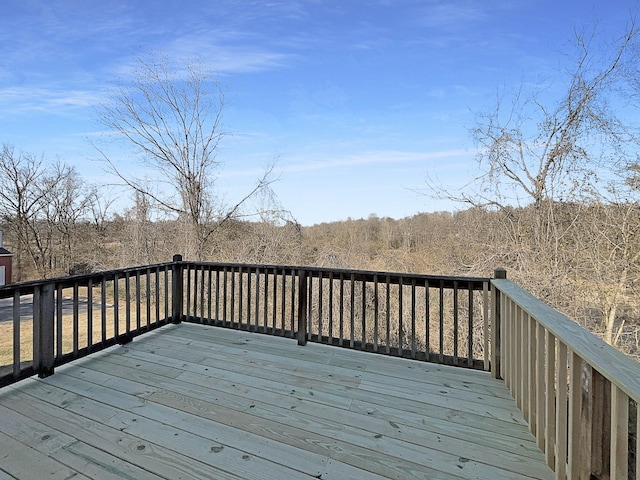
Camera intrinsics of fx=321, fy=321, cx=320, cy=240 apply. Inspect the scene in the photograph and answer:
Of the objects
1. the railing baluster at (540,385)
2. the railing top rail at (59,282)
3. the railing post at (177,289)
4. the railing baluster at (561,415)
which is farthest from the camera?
the railing post at (177,289)

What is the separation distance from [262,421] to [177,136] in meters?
6.53

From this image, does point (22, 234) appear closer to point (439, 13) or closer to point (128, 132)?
point (128, 132)

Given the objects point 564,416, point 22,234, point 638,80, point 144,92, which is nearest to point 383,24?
point 638,80

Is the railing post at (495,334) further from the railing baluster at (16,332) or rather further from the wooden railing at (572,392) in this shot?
the railing baluster at (16,332)

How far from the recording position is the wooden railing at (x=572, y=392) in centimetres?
97

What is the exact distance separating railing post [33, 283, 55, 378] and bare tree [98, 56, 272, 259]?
452 centimetres

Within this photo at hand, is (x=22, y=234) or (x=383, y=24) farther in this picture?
(x=22, y=234)

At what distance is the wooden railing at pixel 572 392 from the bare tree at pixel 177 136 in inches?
244

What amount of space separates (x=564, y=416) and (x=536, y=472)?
35cm

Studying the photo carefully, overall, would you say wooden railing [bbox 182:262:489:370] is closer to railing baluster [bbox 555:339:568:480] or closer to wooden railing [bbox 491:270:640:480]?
wooden railing [bbox 491:270:640:480]

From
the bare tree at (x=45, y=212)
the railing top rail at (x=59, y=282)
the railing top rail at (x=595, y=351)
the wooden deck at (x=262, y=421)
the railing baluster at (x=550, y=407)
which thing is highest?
the bare tree at (x=45, y=212)

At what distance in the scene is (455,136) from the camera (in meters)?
5.64

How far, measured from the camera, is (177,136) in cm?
689

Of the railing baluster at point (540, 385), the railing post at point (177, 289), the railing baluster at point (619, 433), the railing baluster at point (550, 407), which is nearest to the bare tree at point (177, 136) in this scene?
the railing post at point (177, 289)
